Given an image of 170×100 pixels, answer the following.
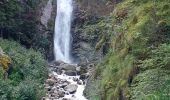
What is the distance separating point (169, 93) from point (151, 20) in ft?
8.26

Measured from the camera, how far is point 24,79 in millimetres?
15453

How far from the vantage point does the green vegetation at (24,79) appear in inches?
487

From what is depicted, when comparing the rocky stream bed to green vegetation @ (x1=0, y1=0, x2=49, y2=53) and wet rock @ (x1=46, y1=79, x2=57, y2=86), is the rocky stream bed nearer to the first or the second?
wet rock @ (x1=46, y1=79, x2=57, y2=86)

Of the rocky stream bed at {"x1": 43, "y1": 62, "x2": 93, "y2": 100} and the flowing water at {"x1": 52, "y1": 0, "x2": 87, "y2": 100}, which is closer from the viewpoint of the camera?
the rocky stream bed at {"x1": 43, "y1": 62, "x2": 93, "y2": 100}

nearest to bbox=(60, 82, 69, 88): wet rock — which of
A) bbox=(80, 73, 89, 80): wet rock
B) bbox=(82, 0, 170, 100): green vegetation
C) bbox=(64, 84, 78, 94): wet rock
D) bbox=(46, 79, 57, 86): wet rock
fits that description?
bbox=(64, 84, 78, 94): wet rock

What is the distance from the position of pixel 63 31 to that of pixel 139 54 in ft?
71.9

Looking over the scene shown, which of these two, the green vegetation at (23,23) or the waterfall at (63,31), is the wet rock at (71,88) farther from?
the waterfall at (63,31)

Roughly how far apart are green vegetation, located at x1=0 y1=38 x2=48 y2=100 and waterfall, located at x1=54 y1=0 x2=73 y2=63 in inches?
271

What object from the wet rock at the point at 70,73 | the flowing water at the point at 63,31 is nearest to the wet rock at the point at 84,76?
the wet rock at the point at 70,73

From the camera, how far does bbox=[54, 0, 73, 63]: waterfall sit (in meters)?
28.5

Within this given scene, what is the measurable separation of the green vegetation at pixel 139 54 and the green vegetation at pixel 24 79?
3516 mm

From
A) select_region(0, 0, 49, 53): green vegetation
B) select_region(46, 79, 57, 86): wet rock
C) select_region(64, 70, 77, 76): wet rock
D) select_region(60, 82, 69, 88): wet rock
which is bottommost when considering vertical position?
select_region(60, 82, 69, 88): wet rock

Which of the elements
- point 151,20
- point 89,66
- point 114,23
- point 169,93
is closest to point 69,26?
point 89,66

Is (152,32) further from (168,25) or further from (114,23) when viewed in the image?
(114,23)
